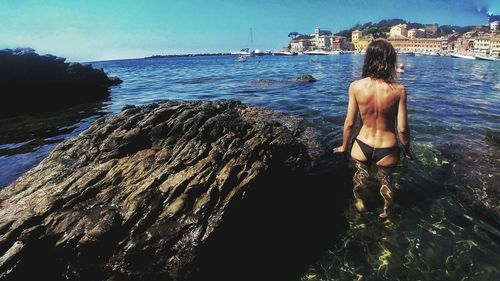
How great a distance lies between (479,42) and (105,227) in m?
166

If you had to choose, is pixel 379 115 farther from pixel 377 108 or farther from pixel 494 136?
pixel 494 136

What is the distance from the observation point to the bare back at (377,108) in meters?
5.39

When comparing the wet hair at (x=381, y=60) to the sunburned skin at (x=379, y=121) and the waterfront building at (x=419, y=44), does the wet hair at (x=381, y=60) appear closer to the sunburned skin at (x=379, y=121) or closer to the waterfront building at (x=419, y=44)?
the sunburned skin at (x=379, y=121)

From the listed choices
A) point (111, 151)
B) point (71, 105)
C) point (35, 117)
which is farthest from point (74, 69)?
point (111, 151)

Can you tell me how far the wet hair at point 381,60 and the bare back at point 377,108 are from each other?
126 millimetres

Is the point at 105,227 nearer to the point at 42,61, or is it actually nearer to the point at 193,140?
the point at 193,140

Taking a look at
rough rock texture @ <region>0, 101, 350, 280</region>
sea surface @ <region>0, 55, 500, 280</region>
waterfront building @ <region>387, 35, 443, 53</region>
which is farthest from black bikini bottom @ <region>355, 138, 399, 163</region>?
waterfront building @ <region>387, 35, 443, 53</region>

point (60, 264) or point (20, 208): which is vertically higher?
point (20, 208)

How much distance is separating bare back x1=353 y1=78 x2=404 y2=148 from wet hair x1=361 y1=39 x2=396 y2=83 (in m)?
0.13

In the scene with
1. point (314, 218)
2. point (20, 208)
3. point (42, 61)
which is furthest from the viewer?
point (42, 61)

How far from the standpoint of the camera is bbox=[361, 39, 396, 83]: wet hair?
17.2ft

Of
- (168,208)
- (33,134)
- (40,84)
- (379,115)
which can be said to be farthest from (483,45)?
(168,208)

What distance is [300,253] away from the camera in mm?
5629

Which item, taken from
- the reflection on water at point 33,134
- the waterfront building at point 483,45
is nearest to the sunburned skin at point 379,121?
the reflection on water at point 33,134
